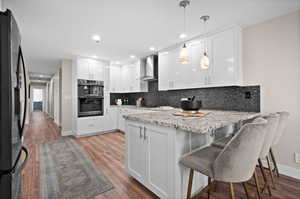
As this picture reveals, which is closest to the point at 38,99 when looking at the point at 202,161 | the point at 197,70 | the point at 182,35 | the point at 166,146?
the point at 182,35

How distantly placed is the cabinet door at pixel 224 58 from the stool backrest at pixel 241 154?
1.60 m

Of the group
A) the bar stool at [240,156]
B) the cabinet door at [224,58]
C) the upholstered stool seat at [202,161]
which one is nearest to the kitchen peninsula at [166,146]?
the upholstered stool seat at [202,161]

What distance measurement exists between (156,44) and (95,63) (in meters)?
2.23

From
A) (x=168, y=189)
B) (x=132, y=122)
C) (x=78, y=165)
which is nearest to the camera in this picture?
(x=168, y=189)

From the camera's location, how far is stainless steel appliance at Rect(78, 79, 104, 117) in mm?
4102

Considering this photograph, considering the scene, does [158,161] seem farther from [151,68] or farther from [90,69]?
[90,69]

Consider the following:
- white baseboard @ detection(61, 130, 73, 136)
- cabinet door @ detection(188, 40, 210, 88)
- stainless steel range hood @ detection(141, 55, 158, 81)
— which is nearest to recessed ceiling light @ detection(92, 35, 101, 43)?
stainless steel range hood @ detection(141, 55, 158, 81)

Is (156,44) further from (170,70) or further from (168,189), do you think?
(168,189)

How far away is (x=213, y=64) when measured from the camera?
2.58 m

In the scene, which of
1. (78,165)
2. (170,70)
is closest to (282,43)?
(170,70)

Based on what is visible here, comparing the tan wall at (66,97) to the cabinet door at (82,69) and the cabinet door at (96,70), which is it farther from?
the cabinet door at (96,70)

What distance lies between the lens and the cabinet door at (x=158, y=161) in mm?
1385

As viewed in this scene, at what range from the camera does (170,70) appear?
338cm

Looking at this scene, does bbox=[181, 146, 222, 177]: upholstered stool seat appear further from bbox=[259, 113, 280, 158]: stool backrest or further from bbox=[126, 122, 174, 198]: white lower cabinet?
bbox=[259, 113, 280, 158]: stool backrest
